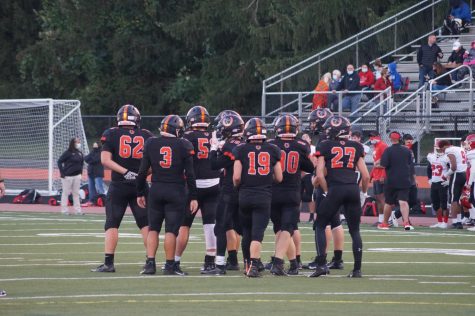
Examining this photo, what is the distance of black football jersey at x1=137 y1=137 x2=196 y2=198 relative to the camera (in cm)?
1578

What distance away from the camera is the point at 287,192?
16.0 metres

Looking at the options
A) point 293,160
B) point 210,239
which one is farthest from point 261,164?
point 210,239

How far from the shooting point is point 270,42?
42.2 m

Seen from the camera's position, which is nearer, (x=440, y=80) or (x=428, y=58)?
(x=440, y=80)

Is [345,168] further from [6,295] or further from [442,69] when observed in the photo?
[442,69]

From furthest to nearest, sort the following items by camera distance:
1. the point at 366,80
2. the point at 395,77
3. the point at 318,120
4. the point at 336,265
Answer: the point at 395,77, the point at 366,80, the point at 318,120, the point at 336,265

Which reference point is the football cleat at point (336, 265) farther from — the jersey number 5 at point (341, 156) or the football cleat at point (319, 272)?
the jersey number 5 at point (341, 156)

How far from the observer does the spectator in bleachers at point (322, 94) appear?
33.4m

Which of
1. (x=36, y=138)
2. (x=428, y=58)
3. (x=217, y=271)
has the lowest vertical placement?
(x=217, y=271)

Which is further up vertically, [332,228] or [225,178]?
[225,178]

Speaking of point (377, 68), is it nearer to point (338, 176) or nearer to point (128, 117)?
point (128, 117)

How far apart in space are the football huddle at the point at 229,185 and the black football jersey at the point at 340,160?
12 mm

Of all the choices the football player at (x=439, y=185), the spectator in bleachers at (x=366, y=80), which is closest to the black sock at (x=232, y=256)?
the football player at (x=439, y=185)

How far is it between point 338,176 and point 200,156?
67.1 inches
